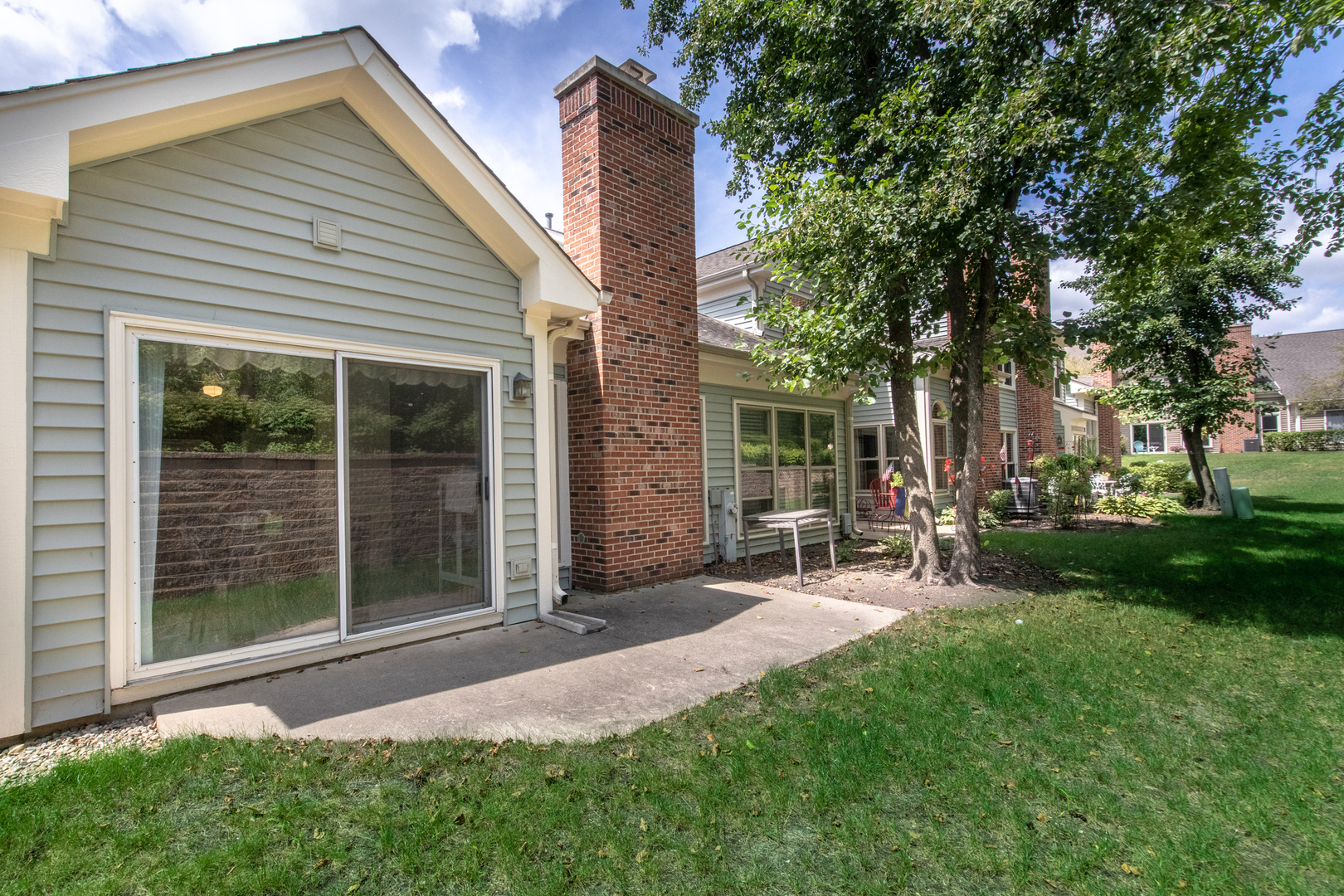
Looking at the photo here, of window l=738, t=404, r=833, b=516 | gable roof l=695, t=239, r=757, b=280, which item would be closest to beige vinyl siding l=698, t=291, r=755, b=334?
gable roof l=695, t=239, r=757, b=280

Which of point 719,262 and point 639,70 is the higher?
point 639,70

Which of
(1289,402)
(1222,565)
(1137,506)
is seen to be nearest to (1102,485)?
(1137,506)

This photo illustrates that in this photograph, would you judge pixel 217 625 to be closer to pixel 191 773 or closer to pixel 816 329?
pixel 191 773

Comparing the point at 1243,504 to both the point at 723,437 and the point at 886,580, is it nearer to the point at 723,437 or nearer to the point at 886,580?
the point at 886,580

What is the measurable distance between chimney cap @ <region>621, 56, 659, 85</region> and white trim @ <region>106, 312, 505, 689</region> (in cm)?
540

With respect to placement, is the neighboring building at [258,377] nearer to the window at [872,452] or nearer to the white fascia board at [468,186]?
the white fascia board at [468,186]

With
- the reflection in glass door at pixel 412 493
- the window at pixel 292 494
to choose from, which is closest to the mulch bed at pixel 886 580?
the reflection in glass door at pixel 412 493

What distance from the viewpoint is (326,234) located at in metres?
4.42

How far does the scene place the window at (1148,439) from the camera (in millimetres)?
34625

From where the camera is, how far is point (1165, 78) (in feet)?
19.6

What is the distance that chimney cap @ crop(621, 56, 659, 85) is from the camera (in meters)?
7.91

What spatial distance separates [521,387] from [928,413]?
38.0 feet

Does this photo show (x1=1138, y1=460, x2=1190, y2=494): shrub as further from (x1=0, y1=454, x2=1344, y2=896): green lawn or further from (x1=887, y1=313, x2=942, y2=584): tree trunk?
(x1=0, y1=454, x2=1344, y2=896): green lawn

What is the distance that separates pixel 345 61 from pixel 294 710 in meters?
4.32
